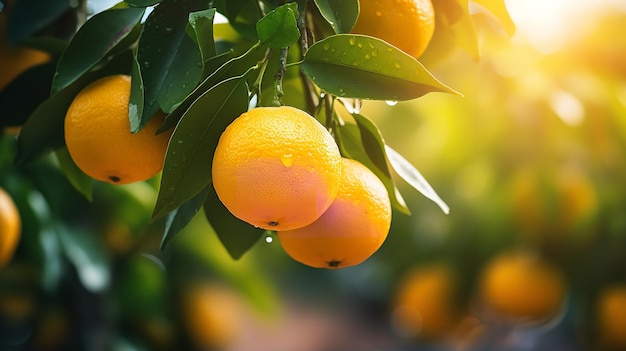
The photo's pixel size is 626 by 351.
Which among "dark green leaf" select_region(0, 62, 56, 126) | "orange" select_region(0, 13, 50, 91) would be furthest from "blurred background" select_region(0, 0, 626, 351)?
"dark green leaf" select_region(0, 62, 56, 126)

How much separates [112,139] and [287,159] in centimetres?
20

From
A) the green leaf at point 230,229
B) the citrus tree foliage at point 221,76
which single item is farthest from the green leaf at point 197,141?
the green leaf at point 230,229

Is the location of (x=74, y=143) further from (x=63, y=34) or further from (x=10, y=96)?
(x=63, y=34)

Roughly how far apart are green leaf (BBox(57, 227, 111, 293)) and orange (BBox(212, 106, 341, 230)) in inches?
36.5

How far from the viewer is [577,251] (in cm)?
199

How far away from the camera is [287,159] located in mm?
653

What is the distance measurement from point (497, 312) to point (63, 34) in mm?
1393

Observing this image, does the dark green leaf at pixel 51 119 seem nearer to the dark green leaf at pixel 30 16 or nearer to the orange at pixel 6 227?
the dark green leaf at pixel 30 16

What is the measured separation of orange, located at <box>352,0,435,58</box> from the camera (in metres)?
0.78

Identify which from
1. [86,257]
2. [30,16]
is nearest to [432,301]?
[86,257]

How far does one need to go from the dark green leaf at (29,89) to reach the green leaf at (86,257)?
1.96ft

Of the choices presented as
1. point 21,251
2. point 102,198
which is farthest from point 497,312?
point 21,251

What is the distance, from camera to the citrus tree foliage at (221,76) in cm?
69

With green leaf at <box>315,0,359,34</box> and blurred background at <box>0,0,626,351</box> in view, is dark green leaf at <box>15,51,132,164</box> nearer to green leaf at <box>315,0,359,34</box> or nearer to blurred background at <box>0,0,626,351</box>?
green leaf at <box>315,0,359,34</box>
